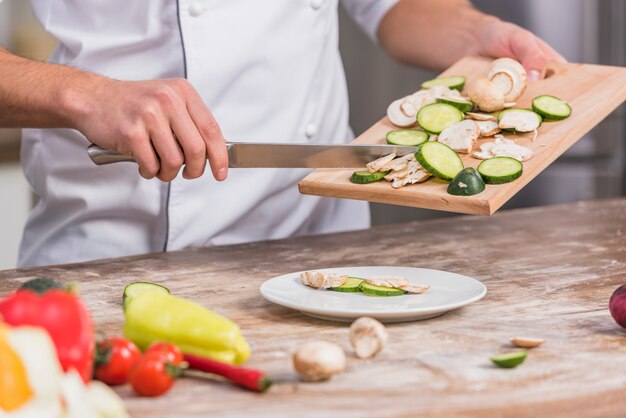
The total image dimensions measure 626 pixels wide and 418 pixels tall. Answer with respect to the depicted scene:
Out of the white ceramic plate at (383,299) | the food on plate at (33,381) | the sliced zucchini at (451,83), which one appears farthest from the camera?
the sliced zucchini at (451,83)

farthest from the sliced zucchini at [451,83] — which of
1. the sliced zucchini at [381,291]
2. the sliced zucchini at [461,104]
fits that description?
the sliced zucchini at [381,291]

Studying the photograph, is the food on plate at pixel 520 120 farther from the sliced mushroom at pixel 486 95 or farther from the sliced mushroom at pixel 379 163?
the sliced mushroom at pixel 379 163

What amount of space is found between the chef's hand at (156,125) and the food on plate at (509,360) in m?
Result: 0.51

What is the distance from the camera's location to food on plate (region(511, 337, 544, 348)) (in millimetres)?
1074

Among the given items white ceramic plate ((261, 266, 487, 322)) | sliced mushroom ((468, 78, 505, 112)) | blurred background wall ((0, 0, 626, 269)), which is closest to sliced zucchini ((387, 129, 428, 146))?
sliced mushroom ((468, 78, 505, 112))

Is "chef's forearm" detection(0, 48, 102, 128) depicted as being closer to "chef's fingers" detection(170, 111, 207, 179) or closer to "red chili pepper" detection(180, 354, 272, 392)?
"chef's fingers" detection(170, 111, 207, 179)

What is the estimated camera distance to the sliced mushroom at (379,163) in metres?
1.44

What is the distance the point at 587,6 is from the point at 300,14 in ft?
4.65

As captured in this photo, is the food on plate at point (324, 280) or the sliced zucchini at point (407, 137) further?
the sliced zucchini at point (407, 137)

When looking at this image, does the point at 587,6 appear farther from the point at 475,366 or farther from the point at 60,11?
the point at 475,366

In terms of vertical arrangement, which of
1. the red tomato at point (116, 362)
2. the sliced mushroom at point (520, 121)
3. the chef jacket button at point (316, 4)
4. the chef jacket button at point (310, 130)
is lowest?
the red tomato at point (116, 362)

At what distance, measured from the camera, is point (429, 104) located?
157cm

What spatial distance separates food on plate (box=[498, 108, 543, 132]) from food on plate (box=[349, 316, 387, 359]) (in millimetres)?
580

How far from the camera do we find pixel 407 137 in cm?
153
